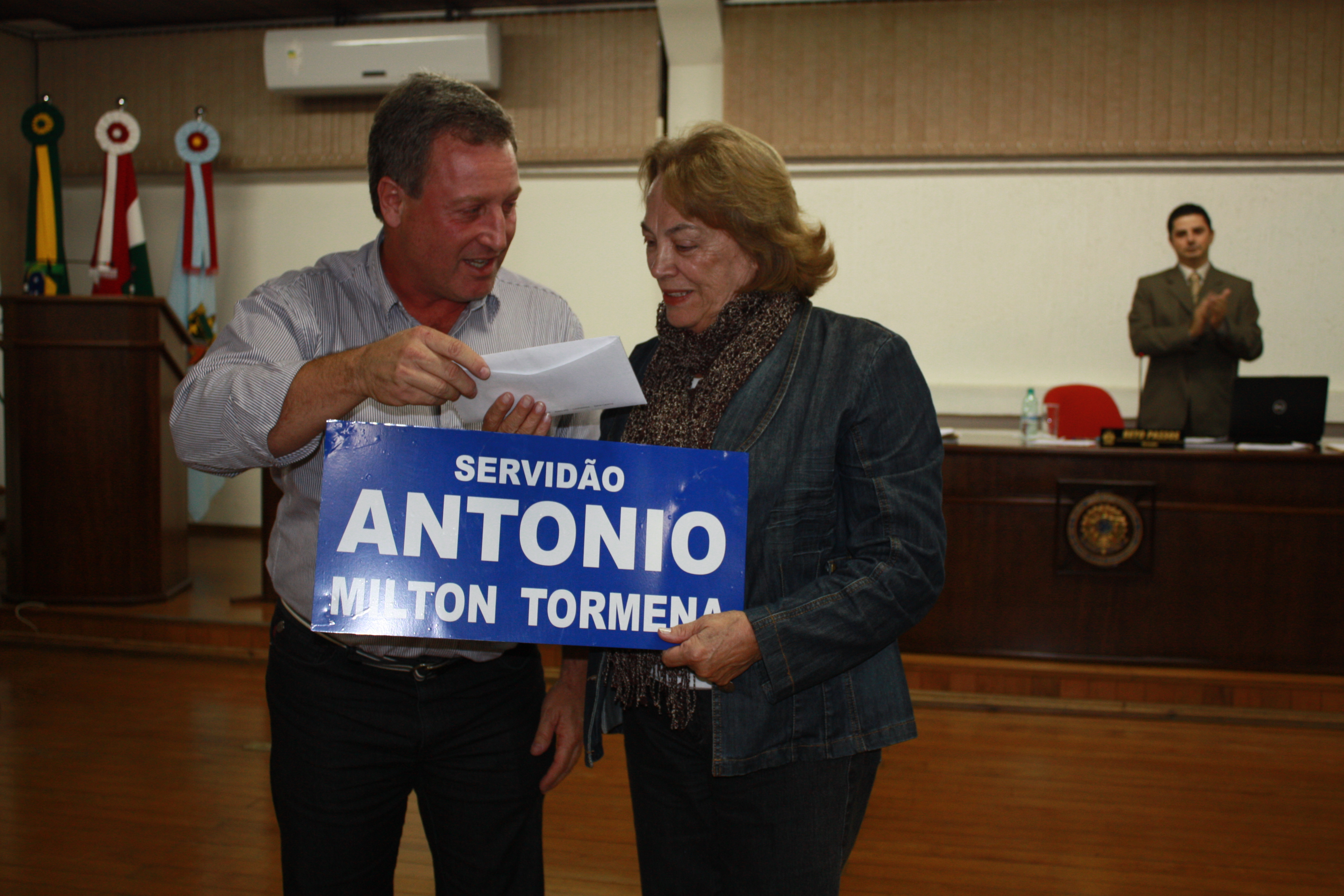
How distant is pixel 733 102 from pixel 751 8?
55 cm

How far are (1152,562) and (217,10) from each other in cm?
605

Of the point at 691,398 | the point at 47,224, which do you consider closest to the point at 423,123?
the point at 691,398

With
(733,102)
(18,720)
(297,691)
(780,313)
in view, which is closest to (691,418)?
(780,313)

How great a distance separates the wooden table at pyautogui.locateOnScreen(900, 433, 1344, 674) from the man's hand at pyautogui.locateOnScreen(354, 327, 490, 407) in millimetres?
2746

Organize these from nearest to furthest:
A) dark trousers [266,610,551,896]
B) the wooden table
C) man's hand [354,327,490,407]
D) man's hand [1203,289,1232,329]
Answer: man's hand [354,327,490,407], dark trousers [266,610,551,896], the wooden table, man's hand [1203,289,1232,329]

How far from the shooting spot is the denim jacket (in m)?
1.09

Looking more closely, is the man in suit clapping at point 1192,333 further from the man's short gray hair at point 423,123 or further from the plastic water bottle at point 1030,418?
the man's short gray hair at point 423,123

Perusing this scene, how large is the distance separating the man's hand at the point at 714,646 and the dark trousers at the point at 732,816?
10 cm

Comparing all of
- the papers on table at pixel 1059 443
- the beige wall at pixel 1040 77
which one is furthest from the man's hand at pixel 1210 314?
the beige wall at pixel 1040 77

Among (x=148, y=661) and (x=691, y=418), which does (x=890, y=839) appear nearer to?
(x=691, y=418)

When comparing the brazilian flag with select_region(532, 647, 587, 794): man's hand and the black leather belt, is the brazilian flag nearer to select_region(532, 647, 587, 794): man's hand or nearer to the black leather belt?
the black leather belt

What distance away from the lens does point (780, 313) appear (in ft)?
3.99

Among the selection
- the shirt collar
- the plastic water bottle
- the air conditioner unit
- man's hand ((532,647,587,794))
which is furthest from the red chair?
the air conditioner unit

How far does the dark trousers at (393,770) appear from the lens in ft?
4.02
